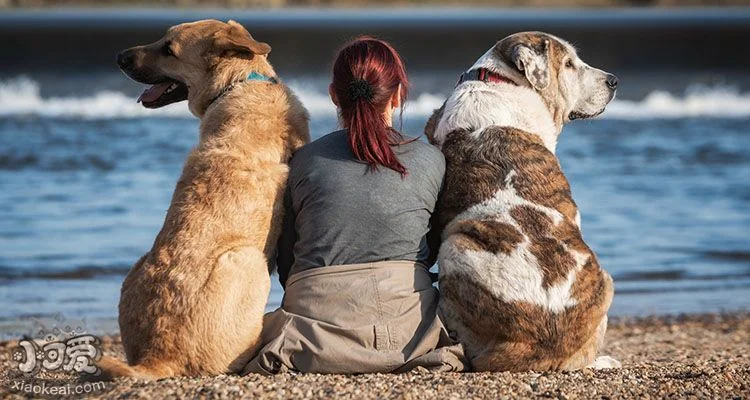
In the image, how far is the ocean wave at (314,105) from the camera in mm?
A: 28359

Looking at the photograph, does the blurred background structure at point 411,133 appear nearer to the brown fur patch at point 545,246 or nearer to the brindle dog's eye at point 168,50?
the brindle dog's eye at point 168,50

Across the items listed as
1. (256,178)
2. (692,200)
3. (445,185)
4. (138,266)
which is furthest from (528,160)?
(692,200)

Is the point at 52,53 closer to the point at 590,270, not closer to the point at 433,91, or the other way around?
the point at 433,91

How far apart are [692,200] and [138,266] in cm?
1159

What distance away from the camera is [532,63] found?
637cm

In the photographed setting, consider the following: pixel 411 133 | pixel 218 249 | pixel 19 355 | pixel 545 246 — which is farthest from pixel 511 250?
pixel 411 133

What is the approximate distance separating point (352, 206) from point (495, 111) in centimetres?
103

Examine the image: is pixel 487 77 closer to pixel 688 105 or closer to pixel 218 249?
pixel 218 249

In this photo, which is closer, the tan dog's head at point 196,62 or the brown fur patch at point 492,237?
the brown fur patch at point 492,237

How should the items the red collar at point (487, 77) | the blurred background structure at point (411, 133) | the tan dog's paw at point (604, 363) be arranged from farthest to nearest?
the blurred background structure at point (411, 133)
the red collar at point (487, 77)
the tan dog's paw at point (604, 363)

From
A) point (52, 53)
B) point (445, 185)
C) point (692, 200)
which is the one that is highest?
point (445, 185)

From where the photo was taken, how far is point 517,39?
21.2 feet

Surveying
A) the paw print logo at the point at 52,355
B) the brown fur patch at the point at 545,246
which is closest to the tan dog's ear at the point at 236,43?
the brown fur patch at the point at 545,246

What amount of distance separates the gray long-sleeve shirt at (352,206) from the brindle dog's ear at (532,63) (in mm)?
843
